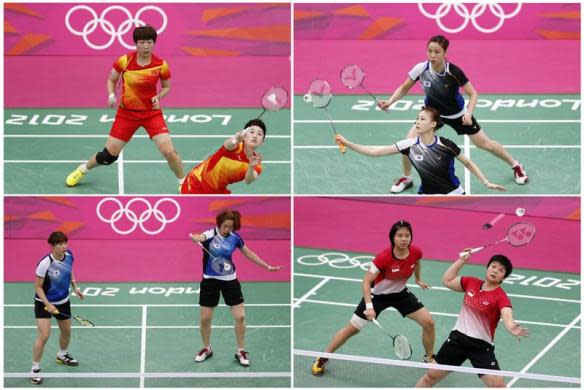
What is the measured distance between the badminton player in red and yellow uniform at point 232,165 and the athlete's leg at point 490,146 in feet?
6.16

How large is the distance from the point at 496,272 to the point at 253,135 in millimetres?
2102

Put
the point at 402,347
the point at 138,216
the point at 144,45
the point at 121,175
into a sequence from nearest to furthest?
the point at 402,347
the point at 144,45
the point at 121,175
the point at 138,216

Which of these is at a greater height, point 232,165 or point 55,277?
point 232,165

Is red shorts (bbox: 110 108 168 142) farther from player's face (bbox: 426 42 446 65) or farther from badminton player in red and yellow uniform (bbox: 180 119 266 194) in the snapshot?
player's face (bbox: 426 42 446 65)

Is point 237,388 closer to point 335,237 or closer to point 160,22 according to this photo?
point 335,237

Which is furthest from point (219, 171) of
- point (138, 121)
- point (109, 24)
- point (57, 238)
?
point (109, 24)

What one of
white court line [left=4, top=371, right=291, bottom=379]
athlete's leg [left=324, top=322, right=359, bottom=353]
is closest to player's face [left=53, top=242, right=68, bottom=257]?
white court line [left=4, top=371, right=291, bottom=379]

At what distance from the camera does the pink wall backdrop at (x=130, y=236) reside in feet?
36.5

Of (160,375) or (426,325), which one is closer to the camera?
(426,325)

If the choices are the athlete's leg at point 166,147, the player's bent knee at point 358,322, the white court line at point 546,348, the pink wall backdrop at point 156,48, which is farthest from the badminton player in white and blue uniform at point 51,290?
the white court line at point 546,348

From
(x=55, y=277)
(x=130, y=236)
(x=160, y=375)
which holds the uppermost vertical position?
(x=130, y=236)

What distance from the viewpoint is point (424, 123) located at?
331 inches

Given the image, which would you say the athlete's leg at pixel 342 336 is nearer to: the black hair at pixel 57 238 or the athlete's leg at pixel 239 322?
the athlete's leg at pixel 239 322

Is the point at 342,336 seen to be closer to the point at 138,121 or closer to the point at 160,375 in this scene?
the point at 160,375
